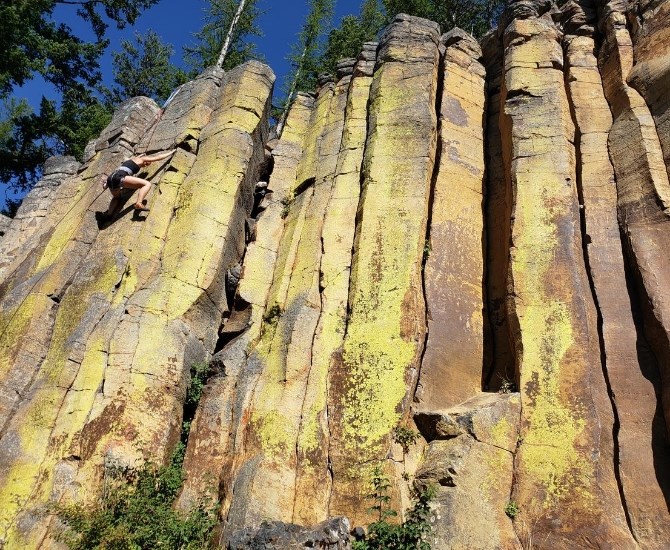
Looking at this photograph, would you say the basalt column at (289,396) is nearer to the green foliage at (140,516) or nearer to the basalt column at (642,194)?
the green foliage at (140,516)

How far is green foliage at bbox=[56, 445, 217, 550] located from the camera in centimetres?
657

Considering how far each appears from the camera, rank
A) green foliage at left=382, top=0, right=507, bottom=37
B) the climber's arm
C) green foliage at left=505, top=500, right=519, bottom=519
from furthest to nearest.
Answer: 1. green foliage at left=382, top=0, right=507, bottom=37
2. the climber's arm
3. green foliage at left=505, top=500, right=519, bottom=519

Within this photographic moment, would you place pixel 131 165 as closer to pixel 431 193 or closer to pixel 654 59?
pixel 431 193

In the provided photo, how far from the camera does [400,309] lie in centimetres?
843

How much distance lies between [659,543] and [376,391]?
3635mm

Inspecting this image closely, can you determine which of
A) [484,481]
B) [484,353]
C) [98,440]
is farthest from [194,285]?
[484,481]

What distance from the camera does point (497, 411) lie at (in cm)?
734

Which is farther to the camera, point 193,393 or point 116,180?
point 116,180

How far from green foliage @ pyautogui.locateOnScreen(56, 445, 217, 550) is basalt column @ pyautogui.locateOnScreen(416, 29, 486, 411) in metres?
3.27

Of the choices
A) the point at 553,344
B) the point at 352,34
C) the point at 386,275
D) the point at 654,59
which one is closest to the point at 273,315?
the point at 386,275

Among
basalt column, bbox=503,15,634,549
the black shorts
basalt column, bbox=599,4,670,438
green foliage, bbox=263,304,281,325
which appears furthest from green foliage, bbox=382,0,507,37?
green foliage, bbox=263,304,281,325

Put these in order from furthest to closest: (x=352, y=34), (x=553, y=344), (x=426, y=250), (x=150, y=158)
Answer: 1. (x=352, y=34)
2. (x=150, y=158)
3. (x=426, y=250)
4. (x=553, y=344)

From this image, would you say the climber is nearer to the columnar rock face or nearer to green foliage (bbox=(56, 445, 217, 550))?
the columnar rock face

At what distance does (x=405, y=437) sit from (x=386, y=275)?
2669 mm
